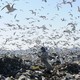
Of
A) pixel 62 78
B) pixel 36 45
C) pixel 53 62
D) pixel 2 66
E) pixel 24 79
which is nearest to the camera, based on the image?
pixel 24 79

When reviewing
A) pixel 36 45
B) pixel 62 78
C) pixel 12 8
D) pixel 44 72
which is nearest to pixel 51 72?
pixel 44 72

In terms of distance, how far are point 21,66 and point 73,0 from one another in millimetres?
9519

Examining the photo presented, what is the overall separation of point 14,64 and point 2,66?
1.77 m

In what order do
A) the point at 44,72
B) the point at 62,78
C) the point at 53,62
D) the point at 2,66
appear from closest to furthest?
the point at 62,78 → the point at 44,72 → the point at 2,66 → the point at 53,62

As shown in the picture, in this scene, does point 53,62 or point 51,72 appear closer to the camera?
point 51,72

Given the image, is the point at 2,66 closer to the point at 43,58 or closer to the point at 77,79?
the point at 43,58

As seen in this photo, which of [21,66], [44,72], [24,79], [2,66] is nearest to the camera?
[24,79]

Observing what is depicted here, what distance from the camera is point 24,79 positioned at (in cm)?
1888

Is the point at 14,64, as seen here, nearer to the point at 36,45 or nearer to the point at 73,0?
the point at 73,0

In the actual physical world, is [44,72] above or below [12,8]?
below

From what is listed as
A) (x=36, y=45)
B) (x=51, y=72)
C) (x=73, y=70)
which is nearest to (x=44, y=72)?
(x=51, y=72)

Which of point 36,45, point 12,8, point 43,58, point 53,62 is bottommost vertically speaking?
point 36,45

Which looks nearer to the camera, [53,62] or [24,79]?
[24,79]

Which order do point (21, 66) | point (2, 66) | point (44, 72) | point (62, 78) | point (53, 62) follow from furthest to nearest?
point (53, 62) → point (21, 66) → point (2, 66) → point (44, 72) → point (62, 78)
